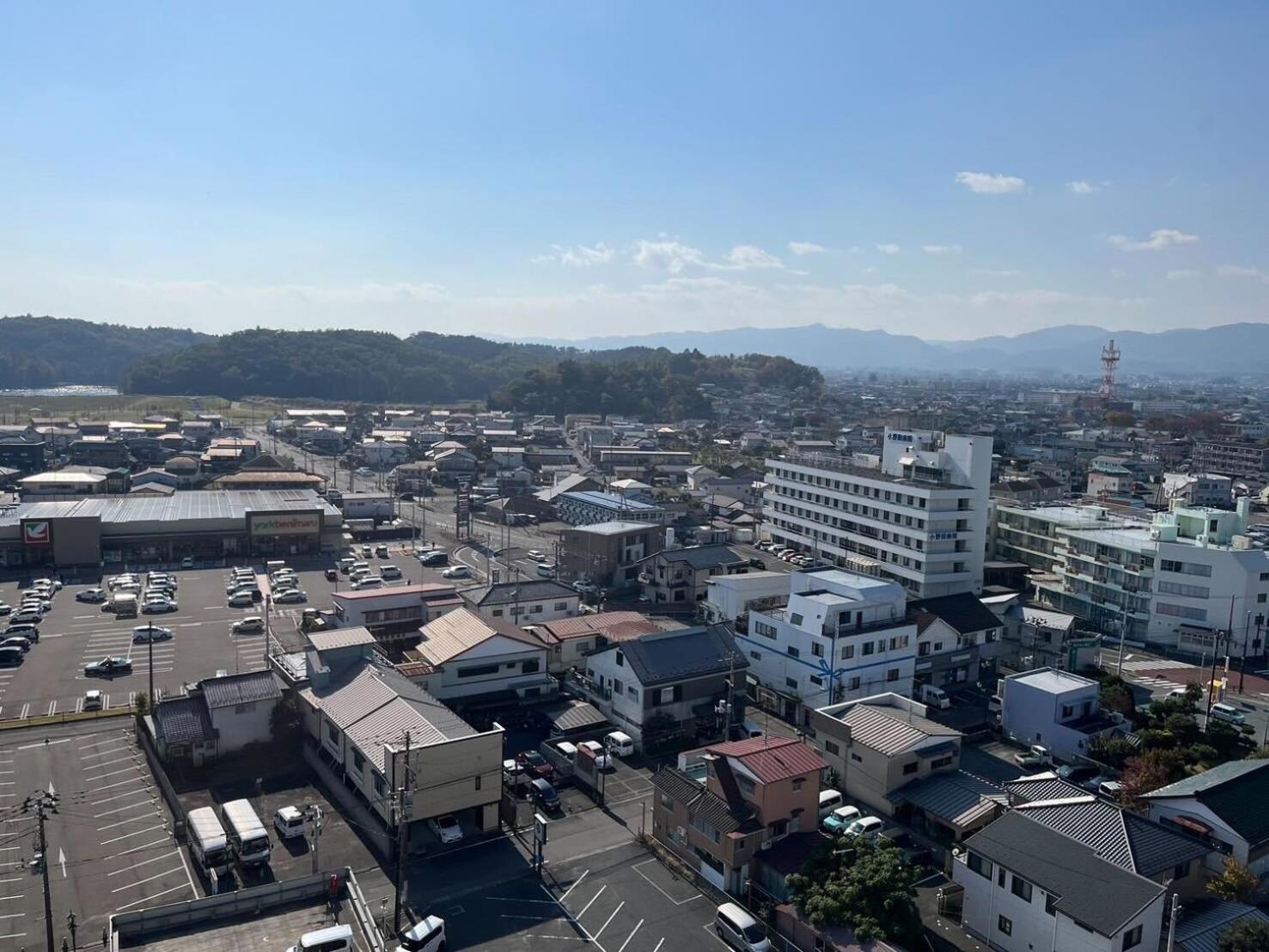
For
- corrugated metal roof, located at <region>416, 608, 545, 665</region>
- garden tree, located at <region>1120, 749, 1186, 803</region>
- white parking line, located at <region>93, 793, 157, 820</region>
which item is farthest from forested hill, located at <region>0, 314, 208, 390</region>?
garden tree, located at <region>1120, 749, 1186, 803</region>

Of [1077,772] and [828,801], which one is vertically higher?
[828,801]

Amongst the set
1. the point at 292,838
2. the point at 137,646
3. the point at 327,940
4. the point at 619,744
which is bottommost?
the point at 619,744

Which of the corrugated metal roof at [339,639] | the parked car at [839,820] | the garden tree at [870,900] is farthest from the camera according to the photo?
the corrugated metal roof at [339,639]

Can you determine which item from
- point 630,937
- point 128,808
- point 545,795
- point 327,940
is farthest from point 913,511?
point 128,808

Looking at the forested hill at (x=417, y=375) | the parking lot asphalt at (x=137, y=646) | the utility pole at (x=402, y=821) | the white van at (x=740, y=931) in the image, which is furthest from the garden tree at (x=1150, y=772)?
the forested hill at (x=417, y=375)

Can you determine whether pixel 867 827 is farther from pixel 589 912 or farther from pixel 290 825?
pixel 290 825

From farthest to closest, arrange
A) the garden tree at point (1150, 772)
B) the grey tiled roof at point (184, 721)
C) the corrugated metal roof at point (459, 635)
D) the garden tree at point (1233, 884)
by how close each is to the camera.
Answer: the corrugated metal roof at point (459, 635), the grey tiled roof at point (184, 721), the garden tree at point (1150, 772), the garden tree at point (1233, 884)

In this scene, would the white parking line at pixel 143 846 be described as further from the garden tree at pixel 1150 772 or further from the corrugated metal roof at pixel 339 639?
the garden tree at pixel 1150 772
